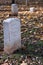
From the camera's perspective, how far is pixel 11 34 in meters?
7.02

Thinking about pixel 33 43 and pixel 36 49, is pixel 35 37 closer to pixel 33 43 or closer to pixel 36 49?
pixel 33 43

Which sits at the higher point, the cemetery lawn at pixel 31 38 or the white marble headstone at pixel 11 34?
the white marble headstone at pixel 11 34

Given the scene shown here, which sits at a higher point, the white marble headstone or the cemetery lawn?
the white marble headstone

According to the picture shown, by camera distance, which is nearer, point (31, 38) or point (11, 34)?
point (11, 34)

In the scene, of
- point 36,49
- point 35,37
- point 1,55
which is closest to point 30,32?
point 35,37

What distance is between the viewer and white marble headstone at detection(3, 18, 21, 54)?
6.97 meters

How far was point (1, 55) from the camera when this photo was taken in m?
6.96

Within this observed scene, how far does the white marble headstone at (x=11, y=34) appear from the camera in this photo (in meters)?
6.97

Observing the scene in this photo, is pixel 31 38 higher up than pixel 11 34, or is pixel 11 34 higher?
pixel 11 34

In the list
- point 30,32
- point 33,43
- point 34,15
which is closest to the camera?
point 33,43

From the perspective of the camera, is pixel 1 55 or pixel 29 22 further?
pixel 29 22

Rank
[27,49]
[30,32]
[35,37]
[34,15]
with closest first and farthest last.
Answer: [27,49] < [35,37] < [30,32] < [34,15]

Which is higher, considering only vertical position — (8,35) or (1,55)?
(8,35)

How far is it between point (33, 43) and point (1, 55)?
146 cm
